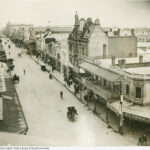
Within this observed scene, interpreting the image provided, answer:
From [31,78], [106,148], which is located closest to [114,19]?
[106,148]

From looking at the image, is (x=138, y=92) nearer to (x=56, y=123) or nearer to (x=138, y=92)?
(x=138, y=92)

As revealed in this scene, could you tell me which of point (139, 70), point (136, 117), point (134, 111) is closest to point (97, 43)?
point (139, 70)

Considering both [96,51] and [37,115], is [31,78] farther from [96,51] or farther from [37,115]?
[37,115]

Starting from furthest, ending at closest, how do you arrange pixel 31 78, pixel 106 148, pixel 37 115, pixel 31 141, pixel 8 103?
1. pixel 31 78
2. pixel 8 103
3. pixel 37 115
4. pixel 106 148
5. pixel 31 141

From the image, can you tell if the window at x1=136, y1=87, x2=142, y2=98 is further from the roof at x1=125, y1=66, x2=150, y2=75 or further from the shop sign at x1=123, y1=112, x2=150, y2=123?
the shop sign at x1=123, y1=112, x2=150, y2=123

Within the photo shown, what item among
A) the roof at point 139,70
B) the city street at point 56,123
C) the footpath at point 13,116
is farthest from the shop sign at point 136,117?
the footpath at point 13,116

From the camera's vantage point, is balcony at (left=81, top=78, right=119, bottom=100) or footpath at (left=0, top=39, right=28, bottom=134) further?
balcony at (left=81, top=78, right=119, bottom=100)

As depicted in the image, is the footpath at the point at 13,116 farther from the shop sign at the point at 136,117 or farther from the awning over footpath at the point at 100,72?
the awning over footpath at the point at 100,72

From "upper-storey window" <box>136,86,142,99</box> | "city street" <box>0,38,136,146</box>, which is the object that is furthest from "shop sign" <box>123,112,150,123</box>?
"upper-storey window" <box>136,86,142,99</box>
